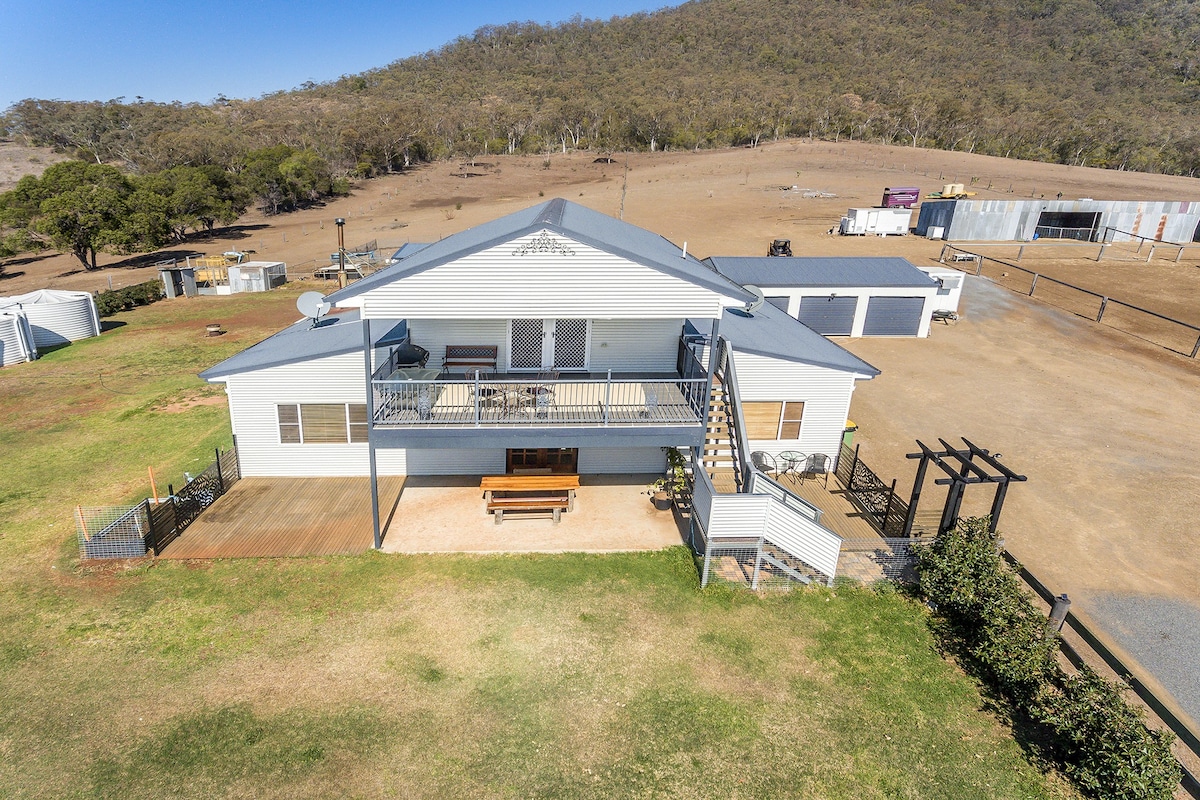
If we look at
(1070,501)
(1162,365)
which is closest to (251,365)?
(1070,501)

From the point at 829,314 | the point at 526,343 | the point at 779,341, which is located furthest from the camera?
the point at 829,314

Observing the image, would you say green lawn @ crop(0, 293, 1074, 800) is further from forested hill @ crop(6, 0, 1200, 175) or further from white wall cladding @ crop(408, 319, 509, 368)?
forested hill @ crop(6, 0, 1200, 175)

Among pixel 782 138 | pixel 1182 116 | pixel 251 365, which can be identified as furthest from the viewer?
pixel 1182 116

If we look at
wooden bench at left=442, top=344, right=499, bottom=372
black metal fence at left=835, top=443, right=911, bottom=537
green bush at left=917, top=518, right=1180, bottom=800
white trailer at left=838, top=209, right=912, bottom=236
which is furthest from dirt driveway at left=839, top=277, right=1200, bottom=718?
white trailer at left=838, top=209, right=912, bottom=236

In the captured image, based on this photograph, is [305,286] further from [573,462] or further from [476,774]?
[476,774]

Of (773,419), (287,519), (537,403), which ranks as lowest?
(287,519)

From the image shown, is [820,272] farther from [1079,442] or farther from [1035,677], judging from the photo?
[1035,677]

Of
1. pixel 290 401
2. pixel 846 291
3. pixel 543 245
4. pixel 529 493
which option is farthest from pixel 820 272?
pixel 290 401
